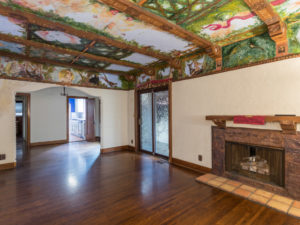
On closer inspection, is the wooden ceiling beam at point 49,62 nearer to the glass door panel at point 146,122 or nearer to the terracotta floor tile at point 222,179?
the glass door panel at point 146,122

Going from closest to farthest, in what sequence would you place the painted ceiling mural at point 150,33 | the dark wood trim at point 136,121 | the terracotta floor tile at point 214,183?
the painted ceiling mural at point 150,33 < the terracotta floor tile at point 214,183 < the dark wood trim at point 136,121

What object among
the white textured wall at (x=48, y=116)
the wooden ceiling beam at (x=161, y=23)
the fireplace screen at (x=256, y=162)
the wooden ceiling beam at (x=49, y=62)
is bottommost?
the fireplace screen at (x=256, y=162)

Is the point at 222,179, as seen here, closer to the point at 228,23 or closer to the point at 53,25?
the point at 228,23

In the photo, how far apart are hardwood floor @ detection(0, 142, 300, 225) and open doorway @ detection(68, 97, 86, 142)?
14.2ft

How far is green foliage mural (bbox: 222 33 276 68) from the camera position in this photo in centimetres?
291

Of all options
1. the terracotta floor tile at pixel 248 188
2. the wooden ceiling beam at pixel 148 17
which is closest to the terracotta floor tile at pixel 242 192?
the terracotta floor tile at pixel 248 188

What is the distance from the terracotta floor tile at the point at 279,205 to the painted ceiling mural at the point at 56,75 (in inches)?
195

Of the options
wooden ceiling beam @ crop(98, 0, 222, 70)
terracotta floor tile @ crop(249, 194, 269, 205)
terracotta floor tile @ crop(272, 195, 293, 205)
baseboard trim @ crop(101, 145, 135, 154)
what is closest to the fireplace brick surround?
terracotta floor tile @ crop(272, 195, 293, 205)

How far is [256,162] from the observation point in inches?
127

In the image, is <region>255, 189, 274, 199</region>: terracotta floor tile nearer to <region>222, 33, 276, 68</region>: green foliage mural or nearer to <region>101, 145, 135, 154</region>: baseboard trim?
<region>222, 33, 276, 68</region>: green foliage mural

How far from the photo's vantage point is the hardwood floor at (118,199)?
217 cm

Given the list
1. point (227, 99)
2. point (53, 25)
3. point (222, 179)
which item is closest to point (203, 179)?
point (222, 179)

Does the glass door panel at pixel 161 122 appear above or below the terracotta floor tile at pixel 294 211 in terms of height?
above

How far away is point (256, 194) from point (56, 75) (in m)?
5.43
